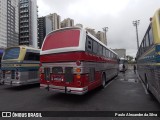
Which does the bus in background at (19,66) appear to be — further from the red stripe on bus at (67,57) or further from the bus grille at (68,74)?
the bus grille at (68,74)

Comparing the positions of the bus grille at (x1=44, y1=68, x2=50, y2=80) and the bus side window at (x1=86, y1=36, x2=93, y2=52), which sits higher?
the bus side window at (x1=86, y1=36, x2=93, y2=52)

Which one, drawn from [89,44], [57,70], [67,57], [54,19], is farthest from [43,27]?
[67,57]

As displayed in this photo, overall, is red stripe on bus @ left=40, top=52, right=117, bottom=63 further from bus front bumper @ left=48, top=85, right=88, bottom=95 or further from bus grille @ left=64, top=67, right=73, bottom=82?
bus front bumper @ left=48, top=85, right=88, bottom=95

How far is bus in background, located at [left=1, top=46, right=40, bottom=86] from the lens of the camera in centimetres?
959

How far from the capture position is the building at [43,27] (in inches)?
3839

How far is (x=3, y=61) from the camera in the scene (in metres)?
10.6

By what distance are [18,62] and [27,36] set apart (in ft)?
270

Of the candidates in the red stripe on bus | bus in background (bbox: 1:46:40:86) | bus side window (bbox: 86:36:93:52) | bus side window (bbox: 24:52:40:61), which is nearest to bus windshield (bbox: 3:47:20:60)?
bus in background (bbox: 1:46:40:86)

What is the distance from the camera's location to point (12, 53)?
33.4 ft

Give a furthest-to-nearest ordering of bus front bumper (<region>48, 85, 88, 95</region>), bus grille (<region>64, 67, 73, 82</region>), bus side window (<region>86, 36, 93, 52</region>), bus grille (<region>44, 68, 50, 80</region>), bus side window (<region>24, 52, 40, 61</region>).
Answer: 1. bus side window (<region>24, 52, 40, 61</region>)
2. bus grille (<region>44, 68, 50, 80</region>)
3. bus side window (<region>86, 36, 93, 52</region>)
4. bus grille (<region>64, 67, 73, 82</region>)
5. bus front bumper (<region>48, 85, 88, 95</region>)

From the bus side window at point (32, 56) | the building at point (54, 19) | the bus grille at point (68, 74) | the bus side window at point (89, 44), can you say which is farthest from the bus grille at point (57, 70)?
the building at point (54, 19)

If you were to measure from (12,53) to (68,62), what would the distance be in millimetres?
5545

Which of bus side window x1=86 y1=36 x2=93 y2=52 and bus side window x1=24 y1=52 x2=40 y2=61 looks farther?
bus side window x1=24 y1=52 x2=40 y2=61

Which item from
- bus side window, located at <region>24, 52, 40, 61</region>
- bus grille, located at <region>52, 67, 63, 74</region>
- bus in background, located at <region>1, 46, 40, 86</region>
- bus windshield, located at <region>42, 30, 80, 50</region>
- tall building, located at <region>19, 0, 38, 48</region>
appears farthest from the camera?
tall building, located at <region>19, 0, 38, 48</region>
